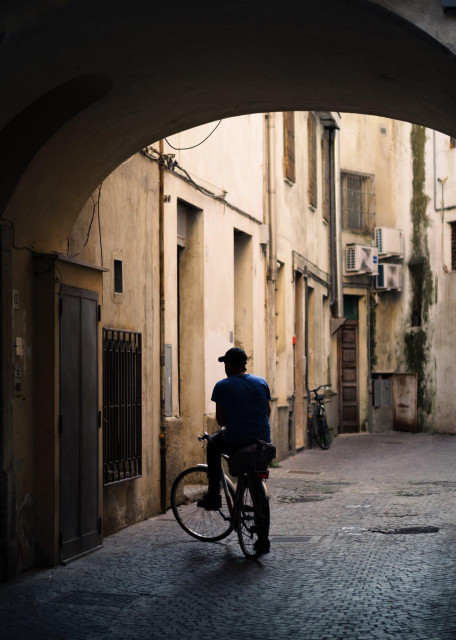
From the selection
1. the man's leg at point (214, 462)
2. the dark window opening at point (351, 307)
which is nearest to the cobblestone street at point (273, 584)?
the man's leg at point (214, 462)

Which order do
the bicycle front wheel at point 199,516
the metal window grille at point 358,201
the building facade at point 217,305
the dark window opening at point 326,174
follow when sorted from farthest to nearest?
the metal window grille at point 358,201 < the dark window opening at point 326,174 < the bicycle front wheel at point 199,516 < the building facade at point 217,305

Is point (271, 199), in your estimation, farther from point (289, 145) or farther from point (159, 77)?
point (159, 77)

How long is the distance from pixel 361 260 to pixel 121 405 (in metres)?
16.7

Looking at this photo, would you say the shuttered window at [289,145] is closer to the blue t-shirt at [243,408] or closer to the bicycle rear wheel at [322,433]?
the bicycle rear wheel at [322,433]

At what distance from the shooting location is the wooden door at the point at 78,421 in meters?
7.77

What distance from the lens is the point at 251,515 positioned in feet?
26.1

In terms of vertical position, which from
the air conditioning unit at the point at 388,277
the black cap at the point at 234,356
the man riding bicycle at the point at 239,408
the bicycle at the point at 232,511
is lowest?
the bicycle at the point at 232,511

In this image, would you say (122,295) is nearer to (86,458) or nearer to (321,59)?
(86,458)

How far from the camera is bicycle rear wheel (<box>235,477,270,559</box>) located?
775 centimetres

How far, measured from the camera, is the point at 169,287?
1095cm

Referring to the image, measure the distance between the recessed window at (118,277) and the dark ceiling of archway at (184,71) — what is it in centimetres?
117

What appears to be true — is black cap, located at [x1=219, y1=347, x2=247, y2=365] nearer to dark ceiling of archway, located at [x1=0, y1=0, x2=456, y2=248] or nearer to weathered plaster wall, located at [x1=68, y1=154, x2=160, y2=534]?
weathered plaster wall, located at [x1=68, y1=154, x2=160, y2=534]

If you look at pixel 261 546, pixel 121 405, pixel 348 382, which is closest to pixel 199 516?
pixel 261 546

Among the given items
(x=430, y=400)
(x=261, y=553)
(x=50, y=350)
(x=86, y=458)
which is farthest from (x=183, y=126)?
(x=430, y=400)
